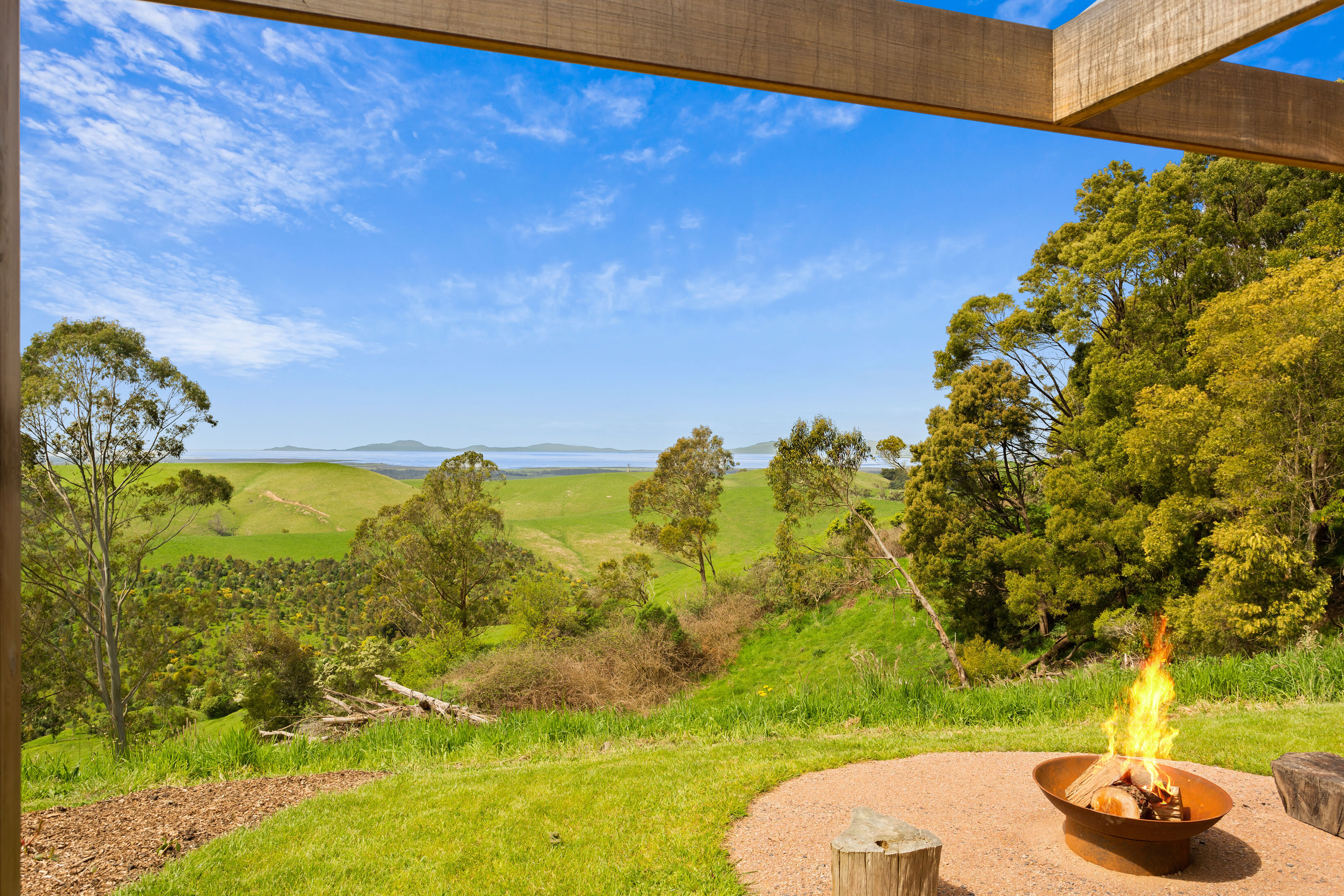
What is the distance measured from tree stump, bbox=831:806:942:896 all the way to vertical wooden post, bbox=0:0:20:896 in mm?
2322

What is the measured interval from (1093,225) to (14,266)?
65.2ft

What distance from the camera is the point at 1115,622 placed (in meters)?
12.4

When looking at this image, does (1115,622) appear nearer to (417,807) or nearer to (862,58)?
(417,807)

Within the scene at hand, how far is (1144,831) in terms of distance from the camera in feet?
8.64

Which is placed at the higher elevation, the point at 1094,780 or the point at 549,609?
the point at 1094,780

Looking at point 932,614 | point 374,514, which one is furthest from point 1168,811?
point 374,514

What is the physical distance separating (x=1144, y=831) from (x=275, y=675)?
2408 cm

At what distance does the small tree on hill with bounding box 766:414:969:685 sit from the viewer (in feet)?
59.6

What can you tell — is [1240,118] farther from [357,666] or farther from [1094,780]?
[357,666]

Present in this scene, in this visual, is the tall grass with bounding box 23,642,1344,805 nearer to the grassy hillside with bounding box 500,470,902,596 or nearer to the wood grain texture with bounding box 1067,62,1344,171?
the wood grain texture with bounding box 1067,62,1344,171

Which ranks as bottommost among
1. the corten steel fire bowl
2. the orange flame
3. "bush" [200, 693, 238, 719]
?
"bush" [200, 693, 238, 719]

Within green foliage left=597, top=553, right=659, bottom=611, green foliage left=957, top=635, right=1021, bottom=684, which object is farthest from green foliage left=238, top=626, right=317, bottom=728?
green foliage left=957, top=635, right=1021, bottom=684

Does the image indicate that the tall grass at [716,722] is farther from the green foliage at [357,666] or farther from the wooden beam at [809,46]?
the green foliage at [357,666]

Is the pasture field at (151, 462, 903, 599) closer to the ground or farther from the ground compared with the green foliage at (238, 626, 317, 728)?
farther from the ground
